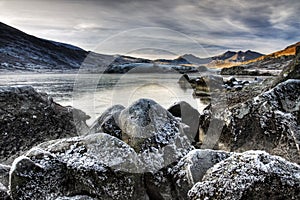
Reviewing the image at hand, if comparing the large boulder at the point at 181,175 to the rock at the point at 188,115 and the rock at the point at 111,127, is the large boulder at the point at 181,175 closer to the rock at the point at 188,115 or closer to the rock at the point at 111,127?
the rock at the point at 111,127

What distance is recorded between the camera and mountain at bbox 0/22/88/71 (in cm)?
12731

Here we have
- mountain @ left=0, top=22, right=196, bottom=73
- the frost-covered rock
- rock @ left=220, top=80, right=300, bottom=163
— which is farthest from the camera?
mountain @ left=0, top=22, right=196, bottom=73

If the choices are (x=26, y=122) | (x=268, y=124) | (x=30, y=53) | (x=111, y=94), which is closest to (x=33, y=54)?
(x=30, y=53)

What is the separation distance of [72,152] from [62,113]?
5056 mm

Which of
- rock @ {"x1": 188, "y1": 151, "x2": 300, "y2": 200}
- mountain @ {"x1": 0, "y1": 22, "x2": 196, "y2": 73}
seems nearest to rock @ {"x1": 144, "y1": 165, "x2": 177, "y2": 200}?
rock @ {"x1": 188, "y1": 151, "x2": 300, "y2": 200}

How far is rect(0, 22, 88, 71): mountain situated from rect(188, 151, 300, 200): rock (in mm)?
125799

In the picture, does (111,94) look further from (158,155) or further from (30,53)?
(30,53)

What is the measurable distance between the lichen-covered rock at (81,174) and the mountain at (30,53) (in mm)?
124085

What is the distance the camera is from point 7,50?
453 feet

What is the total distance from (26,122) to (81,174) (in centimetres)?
453

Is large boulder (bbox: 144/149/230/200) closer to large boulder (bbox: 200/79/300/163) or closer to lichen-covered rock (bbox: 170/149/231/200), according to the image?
lichen-covered rock (bbox: 170/149/231/200)

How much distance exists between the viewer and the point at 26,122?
781 centimetres

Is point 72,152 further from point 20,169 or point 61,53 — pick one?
point 61,53

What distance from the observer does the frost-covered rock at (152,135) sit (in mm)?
5344
